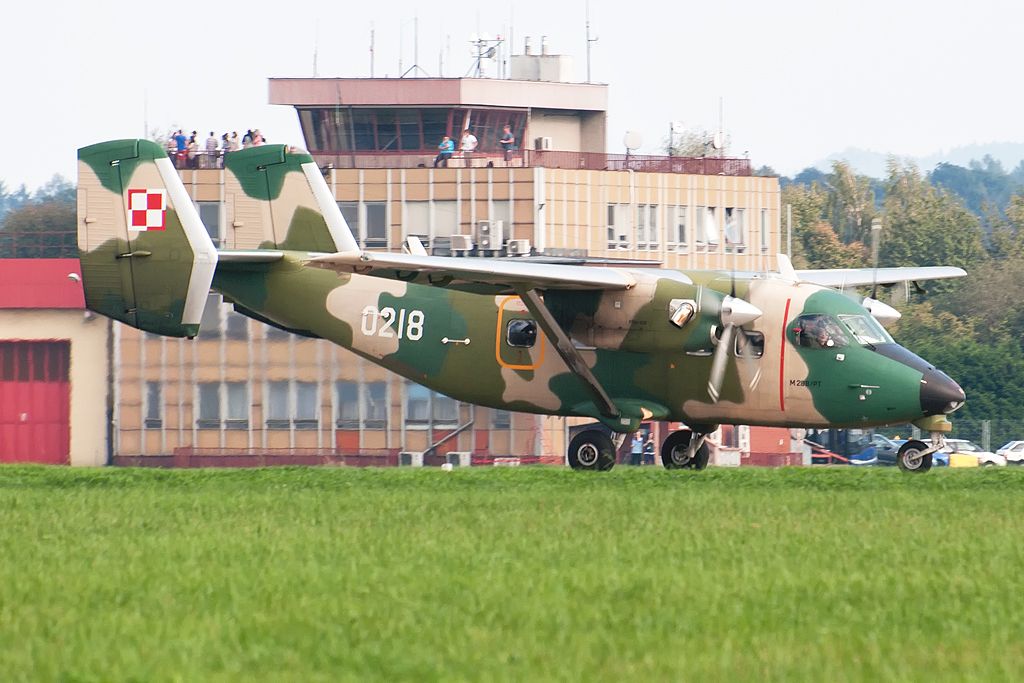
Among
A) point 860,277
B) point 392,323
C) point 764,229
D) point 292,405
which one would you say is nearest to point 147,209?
point 392,323

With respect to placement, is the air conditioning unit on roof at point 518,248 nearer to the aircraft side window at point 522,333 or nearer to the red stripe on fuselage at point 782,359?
the aircraft side window at point 522,333

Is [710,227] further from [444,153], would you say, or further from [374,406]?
[374,406]

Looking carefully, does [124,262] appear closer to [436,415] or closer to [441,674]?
[441,674]

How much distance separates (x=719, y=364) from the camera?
84.9 feet

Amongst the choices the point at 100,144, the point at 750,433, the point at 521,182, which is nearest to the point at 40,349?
the point at 521,182

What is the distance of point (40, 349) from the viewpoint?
58938 mm

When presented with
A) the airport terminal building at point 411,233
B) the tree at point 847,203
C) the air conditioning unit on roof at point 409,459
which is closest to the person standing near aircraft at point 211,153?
the airport terminal building at point 411,233

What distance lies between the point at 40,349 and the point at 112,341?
312 centimetres

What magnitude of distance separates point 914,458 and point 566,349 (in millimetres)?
5761

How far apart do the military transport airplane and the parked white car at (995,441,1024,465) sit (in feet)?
114

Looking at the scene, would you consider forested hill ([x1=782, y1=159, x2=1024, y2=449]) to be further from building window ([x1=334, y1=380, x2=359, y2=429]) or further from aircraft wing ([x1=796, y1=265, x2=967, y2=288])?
aircraft wing ([x1=796, y1=265, x2=967, y2=288])

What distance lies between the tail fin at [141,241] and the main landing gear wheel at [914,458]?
11595 millimetres

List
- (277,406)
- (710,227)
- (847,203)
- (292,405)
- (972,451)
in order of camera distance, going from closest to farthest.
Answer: (292,405)
(277,406)
(710,227)
(972,451)
(847,203)

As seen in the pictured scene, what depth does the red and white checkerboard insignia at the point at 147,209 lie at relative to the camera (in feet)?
90.6
